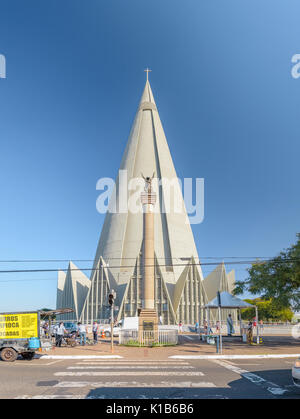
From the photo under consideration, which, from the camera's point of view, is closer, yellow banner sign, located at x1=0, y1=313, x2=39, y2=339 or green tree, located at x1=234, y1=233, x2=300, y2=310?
yellow banner sign, located at x1=0, y1=313, x2=39, y2=339

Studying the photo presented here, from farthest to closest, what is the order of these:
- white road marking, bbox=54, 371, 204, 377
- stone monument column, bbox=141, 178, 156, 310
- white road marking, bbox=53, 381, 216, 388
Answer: stone monument column, bbox=141, 178, 156, 310 < white road marking, bbox=54, 371, 204, 377 < white road marking, bbox=53, 381, 216, 388

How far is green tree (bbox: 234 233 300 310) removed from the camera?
24.5m

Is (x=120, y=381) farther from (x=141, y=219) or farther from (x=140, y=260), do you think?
(x=141, y=219)

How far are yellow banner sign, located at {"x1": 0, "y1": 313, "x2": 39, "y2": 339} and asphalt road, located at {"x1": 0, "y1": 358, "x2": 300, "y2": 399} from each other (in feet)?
15.2

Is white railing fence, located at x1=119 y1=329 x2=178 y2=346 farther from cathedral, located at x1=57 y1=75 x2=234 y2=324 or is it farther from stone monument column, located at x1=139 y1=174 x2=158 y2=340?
cathedral, located at x1=57 y1=75 x2=234 y2=324

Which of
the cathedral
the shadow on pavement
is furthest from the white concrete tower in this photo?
the shadow on pavement

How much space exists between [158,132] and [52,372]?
265ft

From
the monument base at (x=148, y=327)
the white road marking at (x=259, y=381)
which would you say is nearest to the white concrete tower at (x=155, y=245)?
the monument base at (x=148, y=327)

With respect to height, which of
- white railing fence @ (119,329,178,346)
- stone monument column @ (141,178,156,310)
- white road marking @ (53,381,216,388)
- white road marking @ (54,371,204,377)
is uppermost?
stone monument column @ (141,178,156,310)

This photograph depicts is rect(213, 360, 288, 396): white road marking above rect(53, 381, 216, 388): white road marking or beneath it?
beneath

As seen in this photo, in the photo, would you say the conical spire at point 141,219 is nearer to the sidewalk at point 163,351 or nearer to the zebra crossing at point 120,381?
the sidewalk at point 163,351
